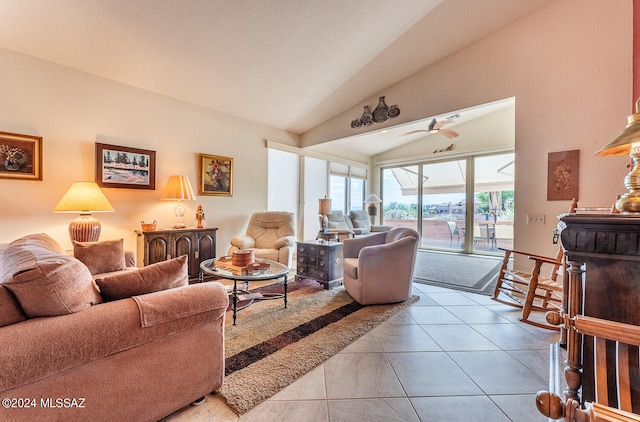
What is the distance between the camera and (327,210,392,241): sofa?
618 cm

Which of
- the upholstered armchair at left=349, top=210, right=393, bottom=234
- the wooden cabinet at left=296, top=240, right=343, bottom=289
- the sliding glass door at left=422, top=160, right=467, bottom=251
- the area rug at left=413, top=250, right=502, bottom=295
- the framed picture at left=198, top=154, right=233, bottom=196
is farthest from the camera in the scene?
the upholstered armchair at left=349, top=210, right=393, bottom=234

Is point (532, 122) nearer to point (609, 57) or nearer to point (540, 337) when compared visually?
point (609, 57)

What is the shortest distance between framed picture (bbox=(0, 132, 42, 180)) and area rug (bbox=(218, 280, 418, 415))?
101 inches

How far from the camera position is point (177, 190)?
142 inches

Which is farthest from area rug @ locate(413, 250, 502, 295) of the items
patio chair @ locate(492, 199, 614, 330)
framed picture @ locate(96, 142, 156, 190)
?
framed picture @ locate(96, 142, 156, 190)

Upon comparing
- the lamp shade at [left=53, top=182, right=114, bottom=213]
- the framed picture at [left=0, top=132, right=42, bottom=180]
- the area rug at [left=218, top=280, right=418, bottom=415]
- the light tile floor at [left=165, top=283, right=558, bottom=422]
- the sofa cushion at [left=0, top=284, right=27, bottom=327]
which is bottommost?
the light tile floor at [left=165, top=283, right=558, bottom=422]

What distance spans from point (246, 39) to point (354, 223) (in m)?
4.67

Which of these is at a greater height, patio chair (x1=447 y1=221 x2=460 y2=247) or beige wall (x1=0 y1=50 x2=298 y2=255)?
beige wall (x1=0 y1=50 x2=298 y2=255)

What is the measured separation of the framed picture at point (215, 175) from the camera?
4188 millimetres

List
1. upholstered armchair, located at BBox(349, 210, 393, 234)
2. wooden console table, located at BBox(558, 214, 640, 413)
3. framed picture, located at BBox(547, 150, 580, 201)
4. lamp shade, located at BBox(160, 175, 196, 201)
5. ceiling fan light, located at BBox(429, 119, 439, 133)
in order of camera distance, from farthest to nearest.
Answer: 1. upholstered armchair, located at BBox(349, 210, 393, 234)
2. ceiling fan light, located at BBox(429, 119, 439, 133)
3. lamp shade, located at BBox(160, 175, 196, 201)
4. framed picture, located at BBox(547, 150, 580, 201)
5. wooden console table, located at BBox(558, 214, 640, 413)

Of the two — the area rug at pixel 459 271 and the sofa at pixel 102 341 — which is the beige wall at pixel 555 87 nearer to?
the area rug at pixel 459 271

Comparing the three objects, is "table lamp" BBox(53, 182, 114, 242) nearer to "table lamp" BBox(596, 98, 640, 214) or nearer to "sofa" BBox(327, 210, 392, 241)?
"table lamp" BBox(596, 98, 640, 214)

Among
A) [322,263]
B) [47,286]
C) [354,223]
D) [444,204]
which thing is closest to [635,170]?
[47,286]

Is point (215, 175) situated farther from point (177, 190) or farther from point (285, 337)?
point (285, 337)
